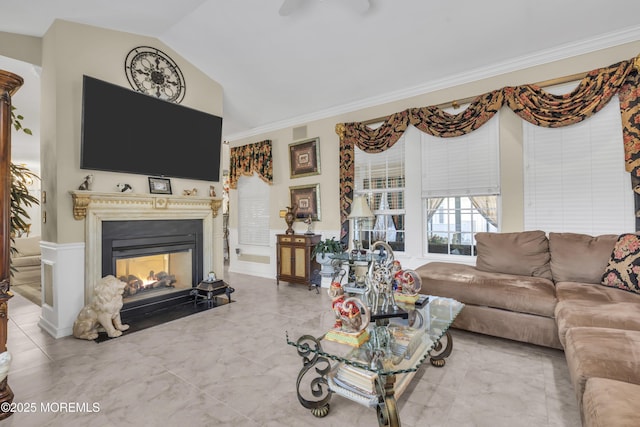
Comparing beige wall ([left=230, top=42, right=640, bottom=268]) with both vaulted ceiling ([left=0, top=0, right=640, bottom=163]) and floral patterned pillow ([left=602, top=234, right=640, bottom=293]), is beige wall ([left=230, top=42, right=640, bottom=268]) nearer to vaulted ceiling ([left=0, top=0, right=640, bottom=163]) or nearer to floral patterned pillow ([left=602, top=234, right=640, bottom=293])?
vaulted ceiling ([left=0, top=0, right=640, bottom=163])

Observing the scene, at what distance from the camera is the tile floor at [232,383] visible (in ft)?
5.61

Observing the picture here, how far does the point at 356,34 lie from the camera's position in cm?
327

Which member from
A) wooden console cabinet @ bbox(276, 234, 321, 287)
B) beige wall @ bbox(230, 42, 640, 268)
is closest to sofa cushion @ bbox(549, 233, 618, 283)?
beige wall @ bbox(230, 42, 640, 268)

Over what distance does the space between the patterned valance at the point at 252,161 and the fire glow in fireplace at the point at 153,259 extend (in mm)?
1749

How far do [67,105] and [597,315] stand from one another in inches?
196

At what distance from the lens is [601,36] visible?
9.51 ft

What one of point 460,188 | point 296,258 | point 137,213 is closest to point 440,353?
point 460,188

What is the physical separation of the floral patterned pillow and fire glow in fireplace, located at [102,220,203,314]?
4587mm

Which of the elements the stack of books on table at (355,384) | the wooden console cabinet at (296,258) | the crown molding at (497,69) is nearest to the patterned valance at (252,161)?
the crown molding at (497,69)

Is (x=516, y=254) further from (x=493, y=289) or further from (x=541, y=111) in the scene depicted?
(x=541, y=111)

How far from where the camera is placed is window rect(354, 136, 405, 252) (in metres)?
4.19

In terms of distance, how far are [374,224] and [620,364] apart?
322 centimetres

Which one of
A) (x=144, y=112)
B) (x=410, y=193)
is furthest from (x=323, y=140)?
(x=144, y=112)

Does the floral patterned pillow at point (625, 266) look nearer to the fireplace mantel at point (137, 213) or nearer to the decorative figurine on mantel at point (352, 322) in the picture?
the decorative figurine on mantel at point (352, 322)
